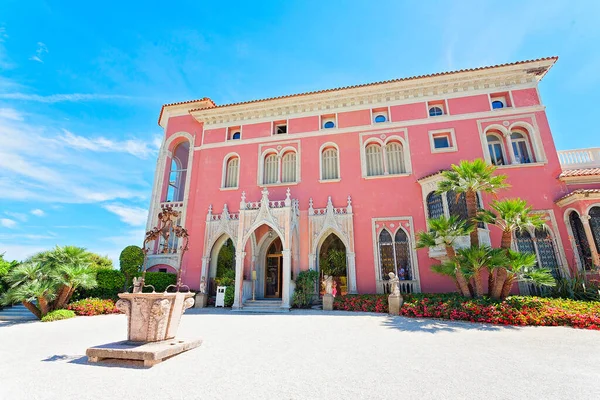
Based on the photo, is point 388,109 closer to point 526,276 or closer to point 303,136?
point 303,136

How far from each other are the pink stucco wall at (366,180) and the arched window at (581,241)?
1.28 feet

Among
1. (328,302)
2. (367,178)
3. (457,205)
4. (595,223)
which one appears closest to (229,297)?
(328,302)

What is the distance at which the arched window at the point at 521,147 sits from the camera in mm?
14055

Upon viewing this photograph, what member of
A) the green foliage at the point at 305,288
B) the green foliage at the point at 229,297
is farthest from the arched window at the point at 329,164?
the green foliage at the point at 229,297

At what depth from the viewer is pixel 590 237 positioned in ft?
37.2

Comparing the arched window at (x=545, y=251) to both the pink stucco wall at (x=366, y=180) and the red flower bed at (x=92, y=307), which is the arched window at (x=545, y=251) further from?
the red flower bed at (x=92, y=307)

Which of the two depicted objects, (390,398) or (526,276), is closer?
(390,398)

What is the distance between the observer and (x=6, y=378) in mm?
4234

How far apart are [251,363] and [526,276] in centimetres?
968

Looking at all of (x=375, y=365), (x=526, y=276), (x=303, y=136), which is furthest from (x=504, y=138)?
(x=375, y=365)

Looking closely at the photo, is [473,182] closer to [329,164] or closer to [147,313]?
[329,164]

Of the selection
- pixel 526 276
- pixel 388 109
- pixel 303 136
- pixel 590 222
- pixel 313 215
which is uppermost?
pixel 388 109

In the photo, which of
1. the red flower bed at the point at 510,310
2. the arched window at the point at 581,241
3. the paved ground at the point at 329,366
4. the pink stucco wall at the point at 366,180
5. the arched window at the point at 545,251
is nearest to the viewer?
the paved ground at the point at 329,366

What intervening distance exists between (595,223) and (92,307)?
20838 mm
